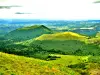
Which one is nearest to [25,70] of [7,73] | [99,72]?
[7,73]

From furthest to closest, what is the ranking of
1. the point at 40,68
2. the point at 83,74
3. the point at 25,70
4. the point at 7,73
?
the point at 83,74
the point at 40,68
the point at 25,70
the point at 7,73

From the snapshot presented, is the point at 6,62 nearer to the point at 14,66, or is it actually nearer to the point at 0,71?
the point at 14,66

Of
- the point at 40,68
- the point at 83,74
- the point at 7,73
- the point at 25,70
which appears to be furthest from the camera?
the point at 83,74

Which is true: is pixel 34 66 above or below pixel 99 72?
above

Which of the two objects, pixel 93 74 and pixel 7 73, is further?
pixel 93 74

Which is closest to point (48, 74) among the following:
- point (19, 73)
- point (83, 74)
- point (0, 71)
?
point (19, 73)

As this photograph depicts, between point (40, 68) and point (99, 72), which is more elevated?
point (40, 68)

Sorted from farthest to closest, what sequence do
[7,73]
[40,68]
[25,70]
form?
[40,68], [25,70], [7,73]

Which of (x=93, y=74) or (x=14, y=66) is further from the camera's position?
(x=93, y=74)

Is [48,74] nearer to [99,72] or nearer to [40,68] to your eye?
[40,68]
